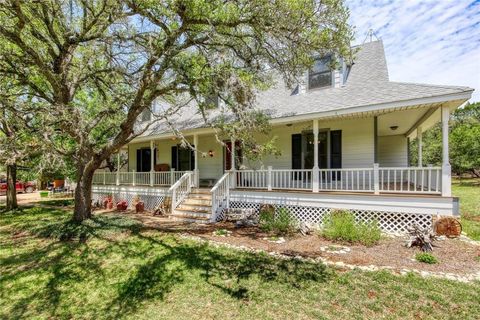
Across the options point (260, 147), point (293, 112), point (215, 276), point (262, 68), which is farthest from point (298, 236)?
point (262, 68)

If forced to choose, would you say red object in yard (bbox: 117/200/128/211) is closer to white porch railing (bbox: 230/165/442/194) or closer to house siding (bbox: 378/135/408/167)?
white porch railing (bbox: 230/165/442/194)

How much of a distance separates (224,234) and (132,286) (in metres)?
3.45

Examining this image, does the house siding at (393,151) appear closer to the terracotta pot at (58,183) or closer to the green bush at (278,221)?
the green bush at (278,221)

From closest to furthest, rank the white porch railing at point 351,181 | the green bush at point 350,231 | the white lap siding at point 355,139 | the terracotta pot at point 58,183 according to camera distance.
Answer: the green bush at point 350,231
the white porch railing at point 351,181
the white lap siding at point 355,139
the terracotta pot at point 58,183

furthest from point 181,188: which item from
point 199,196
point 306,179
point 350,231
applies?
point 350,231

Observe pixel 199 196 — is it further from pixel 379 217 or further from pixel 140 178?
pixel 379 217

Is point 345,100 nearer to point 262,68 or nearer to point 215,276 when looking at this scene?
point 262,68

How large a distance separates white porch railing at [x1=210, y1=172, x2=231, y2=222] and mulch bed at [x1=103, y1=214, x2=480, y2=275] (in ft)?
4.72

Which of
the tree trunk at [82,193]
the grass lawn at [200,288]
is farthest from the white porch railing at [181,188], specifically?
the grass lawn at [200,288]

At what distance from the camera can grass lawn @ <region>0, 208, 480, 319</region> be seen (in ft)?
13.8

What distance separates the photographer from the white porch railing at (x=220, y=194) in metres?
10.4

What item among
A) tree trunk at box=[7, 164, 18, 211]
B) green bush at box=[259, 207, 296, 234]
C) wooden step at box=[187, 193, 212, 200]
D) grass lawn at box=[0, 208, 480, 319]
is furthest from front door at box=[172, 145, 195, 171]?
tree trunk at box=[7, 164, 18, 211]

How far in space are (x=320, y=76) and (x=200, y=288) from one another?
9.32 meters

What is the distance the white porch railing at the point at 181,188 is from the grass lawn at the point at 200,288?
13.9 feet
